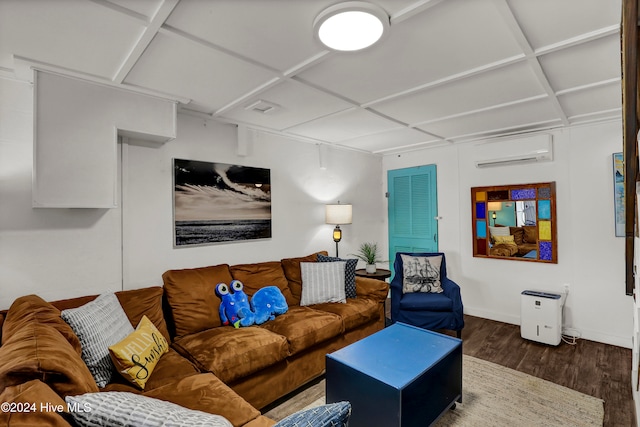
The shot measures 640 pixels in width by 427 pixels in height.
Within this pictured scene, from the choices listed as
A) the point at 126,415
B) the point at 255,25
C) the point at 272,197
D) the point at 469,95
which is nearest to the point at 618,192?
the point at 469,95

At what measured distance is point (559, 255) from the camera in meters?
3.59

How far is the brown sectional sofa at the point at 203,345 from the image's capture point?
1.10 meters

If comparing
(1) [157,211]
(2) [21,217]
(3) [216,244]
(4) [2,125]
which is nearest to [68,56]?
(4) [2,125]

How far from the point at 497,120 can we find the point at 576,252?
170 centimetres

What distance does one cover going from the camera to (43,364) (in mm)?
1087

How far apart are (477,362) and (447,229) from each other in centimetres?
196

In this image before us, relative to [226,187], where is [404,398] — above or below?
below

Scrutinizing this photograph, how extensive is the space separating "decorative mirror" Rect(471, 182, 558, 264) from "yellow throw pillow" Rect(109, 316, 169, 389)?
12.4ft

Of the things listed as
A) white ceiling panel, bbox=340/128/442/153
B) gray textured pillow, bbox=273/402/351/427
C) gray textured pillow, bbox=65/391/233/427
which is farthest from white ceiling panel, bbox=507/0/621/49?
gray textured pillow, bbox=65/391/233/427

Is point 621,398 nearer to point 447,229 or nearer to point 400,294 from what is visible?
point 400,294

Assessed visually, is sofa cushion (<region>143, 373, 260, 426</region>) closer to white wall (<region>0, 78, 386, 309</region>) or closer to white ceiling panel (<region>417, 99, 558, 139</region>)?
white wall (<region>0, 78, 386, 309</region>)

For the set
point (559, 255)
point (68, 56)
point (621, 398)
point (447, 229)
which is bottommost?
point (621, 398)

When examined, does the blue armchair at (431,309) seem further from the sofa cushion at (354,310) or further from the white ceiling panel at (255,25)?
the white ceiling panel at (255,25)

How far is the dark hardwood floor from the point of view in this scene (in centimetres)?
231
